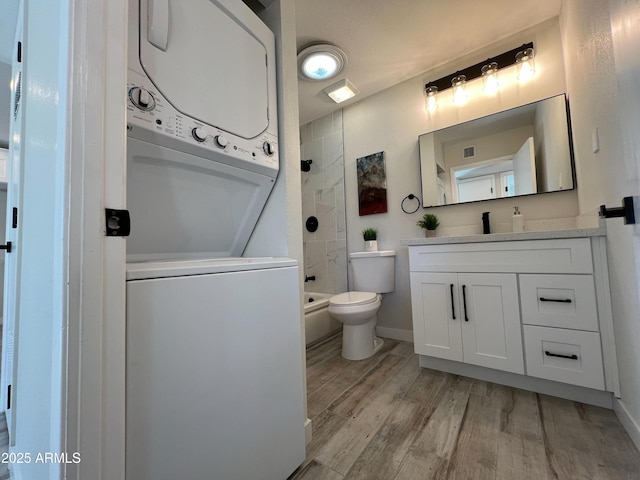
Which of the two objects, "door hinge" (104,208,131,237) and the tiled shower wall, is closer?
"door hinge" (104,208,131,237)

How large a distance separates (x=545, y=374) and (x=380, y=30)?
2.36 m

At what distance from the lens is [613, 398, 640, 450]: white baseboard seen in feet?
3.20

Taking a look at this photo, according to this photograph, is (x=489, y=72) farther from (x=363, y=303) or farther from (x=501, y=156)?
(x=363, y=303)

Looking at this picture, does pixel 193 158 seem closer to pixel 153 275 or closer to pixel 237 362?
pixel 153 275

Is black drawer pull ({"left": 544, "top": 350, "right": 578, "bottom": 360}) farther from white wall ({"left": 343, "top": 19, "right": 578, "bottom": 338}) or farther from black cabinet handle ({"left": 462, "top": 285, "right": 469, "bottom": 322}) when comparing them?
white wall ({"left": 343, "top": 19, "right": 578, "bottom": 338})

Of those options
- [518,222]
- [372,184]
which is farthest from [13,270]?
[518,222]

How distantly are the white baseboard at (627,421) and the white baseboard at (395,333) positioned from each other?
1207 mm

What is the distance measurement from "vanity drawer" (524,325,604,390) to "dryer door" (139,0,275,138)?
1.73 m

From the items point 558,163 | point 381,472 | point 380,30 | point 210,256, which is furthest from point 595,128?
point 210,256

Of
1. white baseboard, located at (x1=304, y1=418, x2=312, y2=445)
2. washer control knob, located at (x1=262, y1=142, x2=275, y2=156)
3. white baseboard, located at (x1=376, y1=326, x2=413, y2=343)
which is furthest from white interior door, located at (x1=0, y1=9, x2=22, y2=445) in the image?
white baseboard, located at (x1=376, y1=326, x2=413, y2=343)

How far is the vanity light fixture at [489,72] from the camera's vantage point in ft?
5.89

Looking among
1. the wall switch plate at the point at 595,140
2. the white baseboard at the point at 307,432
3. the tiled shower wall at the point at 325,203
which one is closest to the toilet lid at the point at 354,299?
the tiled shower wall at the point at 325,203

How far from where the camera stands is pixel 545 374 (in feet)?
4.22

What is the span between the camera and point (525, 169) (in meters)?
1.79
